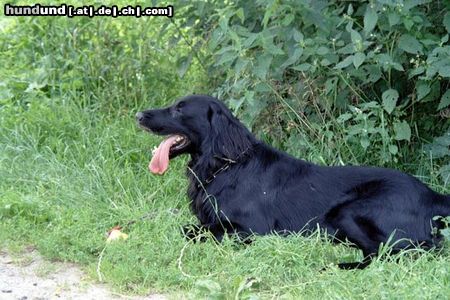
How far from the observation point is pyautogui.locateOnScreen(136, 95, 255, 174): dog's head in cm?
515

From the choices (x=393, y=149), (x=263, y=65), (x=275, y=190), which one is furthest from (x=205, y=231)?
(x=393, y=149)

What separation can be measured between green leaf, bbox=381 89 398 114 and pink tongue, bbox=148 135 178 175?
137 cm

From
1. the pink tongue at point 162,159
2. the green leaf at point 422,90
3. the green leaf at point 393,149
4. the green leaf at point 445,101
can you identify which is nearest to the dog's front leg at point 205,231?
the pink tongue at point 162,159

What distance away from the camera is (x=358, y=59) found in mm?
5238

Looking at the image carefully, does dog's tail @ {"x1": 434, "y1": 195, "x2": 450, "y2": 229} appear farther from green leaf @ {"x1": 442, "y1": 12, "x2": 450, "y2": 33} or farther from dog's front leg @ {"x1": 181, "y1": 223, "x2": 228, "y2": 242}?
dog's front leg @ {"x1": 181, "y1": 223, "x2": 228, "y2": 242}

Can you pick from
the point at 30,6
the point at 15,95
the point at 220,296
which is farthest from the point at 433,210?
the point at 30,6

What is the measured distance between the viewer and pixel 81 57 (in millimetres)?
7098

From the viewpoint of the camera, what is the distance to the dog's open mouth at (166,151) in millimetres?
5234

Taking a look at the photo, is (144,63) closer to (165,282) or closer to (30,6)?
(30,6)

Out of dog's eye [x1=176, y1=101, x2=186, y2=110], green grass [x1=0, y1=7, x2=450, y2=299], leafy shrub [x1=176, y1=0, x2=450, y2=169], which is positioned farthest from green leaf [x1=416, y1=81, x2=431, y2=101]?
dog's eye [x1=176, y1=101, x2=186, y2=110]

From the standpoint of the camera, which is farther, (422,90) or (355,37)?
(422,90)

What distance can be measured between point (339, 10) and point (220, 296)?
2.39m

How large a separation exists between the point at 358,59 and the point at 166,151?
1266 millimetres

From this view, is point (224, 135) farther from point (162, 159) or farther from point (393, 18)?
point (393, 18)
